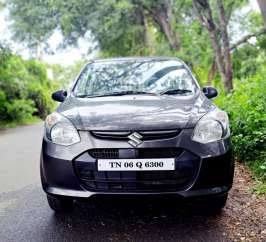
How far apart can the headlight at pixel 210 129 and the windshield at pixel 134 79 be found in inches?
31.0

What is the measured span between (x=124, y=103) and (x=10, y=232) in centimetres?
157

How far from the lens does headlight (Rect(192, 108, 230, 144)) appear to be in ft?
10.2

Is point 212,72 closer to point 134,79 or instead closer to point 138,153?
point 134,79

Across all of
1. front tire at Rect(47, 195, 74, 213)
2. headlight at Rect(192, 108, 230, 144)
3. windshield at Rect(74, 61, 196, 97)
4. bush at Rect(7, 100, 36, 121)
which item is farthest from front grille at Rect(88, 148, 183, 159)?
bush at Rect(7, 100, 36, 121)

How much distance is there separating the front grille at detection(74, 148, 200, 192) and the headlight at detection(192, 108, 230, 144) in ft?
0.65

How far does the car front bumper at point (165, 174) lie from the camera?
2990 mm

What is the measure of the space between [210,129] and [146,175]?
0.69 metres

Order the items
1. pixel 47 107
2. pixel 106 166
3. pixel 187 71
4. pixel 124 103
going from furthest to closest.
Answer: pixel 47 107
pixel 187 71
pixel 124 103
pixel 106 166

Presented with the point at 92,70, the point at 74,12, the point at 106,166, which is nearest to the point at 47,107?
the point at 74,12

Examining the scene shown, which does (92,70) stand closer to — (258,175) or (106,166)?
(106,166)

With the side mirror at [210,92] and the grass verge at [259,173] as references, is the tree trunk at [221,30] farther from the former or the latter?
the side mirror at [210,92]

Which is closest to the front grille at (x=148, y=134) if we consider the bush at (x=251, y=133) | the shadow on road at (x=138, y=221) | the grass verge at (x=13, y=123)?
the shadow on road at (x=138, y=221)

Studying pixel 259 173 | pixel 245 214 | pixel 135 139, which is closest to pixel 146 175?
pixel 135 139

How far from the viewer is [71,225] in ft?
11.2
